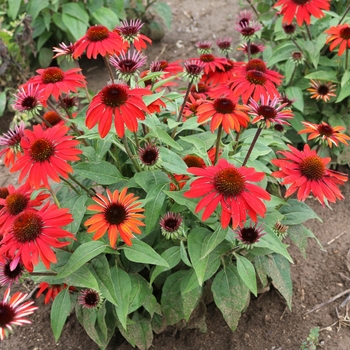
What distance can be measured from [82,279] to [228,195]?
66cm

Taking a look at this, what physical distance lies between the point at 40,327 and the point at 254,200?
60.3 inches

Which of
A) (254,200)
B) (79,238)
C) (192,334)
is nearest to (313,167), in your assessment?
(254,200)

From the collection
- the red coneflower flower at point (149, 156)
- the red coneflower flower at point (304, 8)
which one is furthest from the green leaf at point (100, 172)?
the red coneflower flower at point (304, 8)

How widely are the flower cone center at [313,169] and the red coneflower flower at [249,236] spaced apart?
0.94ft

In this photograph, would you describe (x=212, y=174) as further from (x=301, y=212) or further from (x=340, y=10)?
(x=340, y=10)

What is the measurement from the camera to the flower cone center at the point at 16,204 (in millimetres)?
1611

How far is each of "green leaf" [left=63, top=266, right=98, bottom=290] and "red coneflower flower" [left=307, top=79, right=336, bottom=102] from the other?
6.08ft

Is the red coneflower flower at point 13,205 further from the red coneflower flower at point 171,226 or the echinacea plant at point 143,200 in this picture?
the red coneflower flower at point 171,226

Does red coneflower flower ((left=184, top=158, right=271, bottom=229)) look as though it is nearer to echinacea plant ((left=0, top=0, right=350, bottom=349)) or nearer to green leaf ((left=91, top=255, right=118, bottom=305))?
echinacea plant ((left=0, top=0, right=350, bottom=349))

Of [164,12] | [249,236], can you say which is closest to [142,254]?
[249,236]

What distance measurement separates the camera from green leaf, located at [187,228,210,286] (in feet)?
5.33

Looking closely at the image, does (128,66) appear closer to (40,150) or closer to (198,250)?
(40,150)

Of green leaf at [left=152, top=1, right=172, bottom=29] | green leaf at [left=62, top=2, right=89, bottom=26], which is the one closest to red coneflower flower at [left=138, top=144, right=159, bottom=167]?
green leaf at [left=62, top=2, right=89, bottom=26]

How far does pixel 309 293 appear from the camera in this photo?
8.09 ft
